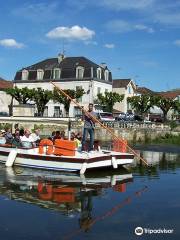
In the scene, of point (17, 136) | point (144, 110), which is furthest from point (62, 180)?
point (144, 110)

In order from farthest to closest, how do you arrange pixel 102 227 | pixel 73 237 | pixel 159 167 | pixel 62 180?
pixel 159 167, pixel 62 180, pixel 102 227, pixel 73 237

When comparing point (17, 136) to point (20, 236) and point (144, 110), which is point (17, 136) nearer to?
point (20, 236)

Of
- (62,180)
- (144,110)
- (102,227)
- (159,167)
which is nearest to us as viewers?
(102,227)

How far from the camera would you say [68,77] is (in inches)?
2569

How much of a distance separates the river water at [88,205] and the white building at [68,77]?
45825 mm

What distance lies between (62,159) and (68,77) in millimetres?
48597

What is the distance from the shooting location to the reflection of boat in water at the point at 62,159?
55.5 feet

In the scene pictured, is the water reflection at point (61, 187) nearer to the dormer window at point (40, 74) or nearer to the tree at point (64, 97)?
the tree at point (64, 97)

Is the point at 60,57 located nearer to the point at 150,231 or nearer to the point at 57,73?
the point at 57,73

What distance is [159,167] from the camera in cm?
2095

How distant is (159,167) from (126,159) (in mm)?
3287

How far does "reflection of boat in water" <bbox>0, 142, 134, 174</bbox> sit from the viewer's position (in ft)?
55.5

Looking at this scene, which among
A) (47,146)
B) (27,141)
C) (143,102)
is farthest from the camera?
(143,102)

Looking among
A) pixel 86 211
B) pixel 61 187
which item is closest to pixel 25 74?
pixel 61 187
